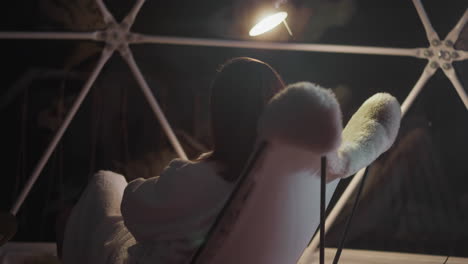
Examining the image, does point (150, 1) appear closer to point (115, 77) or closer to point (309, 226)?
point (115, 77)

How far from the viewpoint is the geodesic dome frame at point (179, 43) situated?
225cm

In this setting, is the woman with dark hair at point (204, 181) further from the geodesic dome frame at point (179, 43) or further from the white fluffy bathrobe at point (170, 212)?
the geodesic dome frame at point (179, 43)

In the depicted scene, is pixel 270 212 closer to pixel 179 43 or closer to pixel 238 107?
pixel 238 107

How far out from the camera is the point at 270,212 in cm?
84

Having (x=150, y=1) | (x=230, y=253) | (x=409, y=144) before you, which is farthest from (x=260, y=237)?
(x=150, y=1)

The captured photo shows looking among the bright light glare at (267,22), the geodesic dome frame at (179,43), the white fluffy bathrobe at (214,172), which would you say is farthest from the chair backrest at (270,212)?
the geodesic dome frame at (179,43)

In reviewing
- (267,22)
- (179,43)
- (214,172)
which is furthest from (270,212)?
(179,43)

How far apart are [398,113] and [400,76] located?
1.57 metres

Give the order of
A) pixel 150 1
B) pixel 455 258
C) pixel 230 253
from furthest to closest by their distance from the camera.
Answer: pixel 150 1 < pixel 455 258 < pixel 230 253

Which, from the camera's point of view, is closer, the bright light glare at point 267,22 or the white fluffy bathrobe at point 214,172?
the white fluffy bathrobe at point 214,172

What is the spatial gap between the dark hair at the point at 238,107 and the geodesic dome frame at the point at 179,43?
1518mm

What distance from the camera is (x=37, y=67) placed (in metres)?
2.47

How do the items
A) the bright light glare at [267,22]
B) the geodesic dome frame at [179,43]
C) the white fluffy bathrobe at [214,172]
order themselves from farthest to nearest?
the geodesic dome frame at [179,43], the bright light glare at [267,22], the white fluffy bathrobe at [214,172]

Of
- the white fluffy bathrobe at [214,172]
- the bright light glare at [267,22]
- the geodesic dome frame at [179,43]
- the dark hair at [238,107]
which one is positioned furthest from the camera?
the geodesic dome frame at [179,43]
